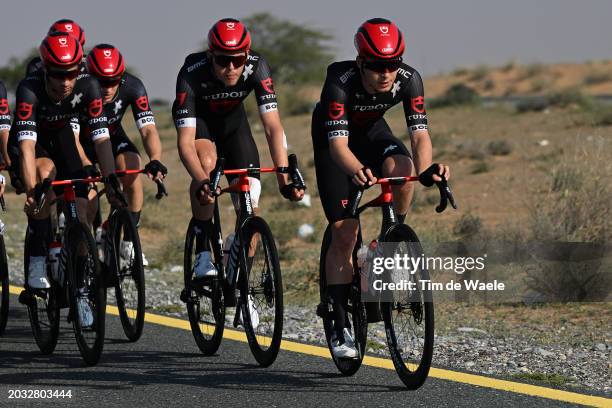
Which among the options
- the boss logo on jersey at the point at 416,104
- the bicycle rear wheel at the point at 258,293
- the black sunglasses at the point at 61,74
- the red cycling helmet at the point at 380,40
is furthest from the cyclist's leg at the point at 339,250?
the black sunglasses at the point at 61,74

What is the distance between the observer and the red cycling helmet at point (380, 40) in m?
6.88

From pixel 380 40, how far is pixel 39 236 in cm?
323

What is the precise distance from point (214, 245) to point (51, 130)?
158cm

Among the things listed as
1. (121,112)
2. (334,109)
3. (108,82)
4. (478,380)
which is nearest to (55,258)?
(108,82)

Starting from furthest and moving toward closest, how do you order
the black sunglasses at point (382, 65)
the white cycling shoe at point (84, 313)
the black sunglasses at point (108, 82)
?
1. the black sunglasses at point (108, 82)
2. the white cycling shoe at point (84, 313)
3. the black sunglasses at point (382, 65)

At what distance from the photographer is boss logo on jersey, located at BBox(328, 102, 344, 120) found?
7.11 m

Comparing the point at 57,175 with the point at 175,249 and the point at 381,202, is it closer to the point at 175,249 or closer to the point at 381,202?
A: the point at 381,202

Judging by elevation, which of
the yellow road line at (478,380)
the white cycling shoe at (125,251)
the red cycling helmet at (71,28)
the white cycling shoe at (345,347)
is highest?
the red cycling helmet at (71,28)

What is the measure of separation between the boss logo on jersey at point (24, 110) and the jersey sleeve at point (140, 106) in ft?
4.32

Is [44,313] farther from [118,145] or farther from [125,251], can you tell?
[118,145]

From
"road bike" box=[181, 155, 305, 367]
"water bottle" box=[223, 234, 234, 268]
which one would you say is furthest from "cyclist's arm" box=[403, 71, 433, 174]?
"water bottle" box=[223, 234, 234, 268]

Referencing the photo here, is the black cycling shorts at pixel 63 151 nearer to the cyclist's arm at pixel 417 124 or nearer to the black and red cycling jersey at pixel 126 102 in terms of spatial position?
the black and red cycling jersey at pixel 126 102

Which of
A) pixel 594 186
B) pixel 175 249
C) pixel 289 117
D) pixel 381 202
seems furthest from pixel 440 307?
pixel 289 117

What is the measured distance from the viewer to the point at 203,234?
8.25 metres
